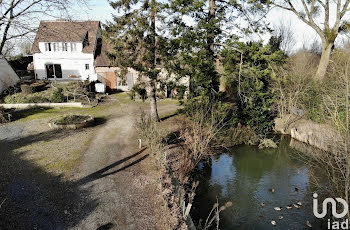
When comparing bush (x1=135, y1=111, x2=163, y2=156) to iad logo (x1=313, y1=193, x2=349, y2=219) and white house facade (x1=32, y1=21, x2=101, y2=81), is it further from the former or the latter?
white house facade (x1=32, y1=21, x2=101, y2=81)

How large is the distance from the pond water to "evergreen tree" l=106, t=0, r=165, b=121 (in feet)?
22.8

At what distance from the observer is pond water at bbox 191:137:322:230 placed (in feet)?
30.9

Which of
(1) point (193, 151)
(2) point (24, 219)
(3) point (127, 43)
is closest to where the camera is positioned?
(2) point (24, 219)

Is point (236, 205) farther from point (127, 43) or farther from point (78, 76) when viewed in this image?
point (78, 76)

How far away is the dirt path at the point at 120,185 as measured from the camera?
24.3 feet

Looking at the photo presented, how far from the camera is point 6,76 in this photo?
26.3 m

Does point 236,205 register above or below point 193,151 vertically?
below

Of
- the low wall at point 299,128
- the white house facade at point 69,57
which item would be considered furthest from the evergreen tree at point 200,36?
the white house facade at point 69,57

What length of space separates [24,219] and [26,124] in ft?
37.1

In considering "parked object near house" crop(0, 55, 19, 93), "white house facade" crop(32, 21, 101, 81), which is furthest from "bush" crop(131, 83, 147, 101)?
"parked object near house" crop(0, 55, 19, 93)

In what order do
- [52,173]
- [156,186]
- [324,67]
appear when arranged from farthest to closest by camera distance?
[324,67], [52,173], [156,186]

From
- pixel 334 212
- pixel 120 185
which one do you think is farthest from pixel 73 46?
pixel 334 212

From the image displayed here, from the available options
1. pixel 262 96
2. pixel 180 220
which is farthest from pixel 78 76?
pixel 180 220

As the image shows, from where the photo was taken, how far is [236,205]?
10336 millimetres
